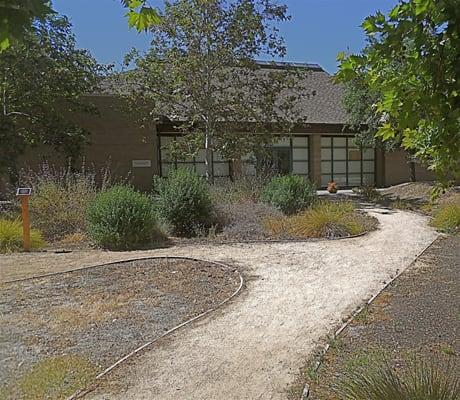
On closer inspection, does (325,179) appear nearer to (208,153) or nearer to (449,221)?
(208,153)

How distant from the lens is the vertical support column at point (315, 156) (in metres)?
27.5

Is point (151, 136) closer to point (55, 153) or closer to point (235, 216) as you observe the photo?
point (55, 153)

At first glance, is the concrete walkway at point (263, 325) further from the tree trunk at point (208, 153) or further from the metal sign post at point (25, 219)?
the tree trunk at point (208, 153)

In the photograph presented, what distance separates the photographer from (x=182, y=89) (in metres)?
17.4

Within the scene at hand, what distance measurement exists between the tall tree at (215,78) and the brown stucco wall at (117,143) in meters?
3.87

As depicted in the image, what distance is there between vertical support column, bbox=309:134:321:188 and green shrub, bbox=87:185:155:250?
57.6 feet

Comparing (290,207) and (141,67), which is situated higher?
(141,67)

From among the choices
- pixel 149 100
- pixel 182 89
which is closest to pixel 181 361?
pixel 182 89


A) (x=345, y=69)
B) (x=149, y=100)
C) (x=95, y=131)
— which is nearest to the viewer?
(x=345, y=69)

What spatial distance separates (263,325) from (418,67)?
409 centimetres

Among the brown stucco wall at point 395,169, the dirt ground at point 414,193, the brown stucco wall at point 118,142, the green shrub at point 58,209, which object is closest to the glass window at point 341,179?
the brown stucco wall at point 395,169

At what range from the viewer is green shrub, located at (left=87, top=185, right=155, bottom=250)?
1062 cm

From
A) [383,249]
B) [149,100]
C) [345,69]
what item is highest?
[149,100]

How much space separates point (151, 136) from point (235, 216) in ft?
35.8
